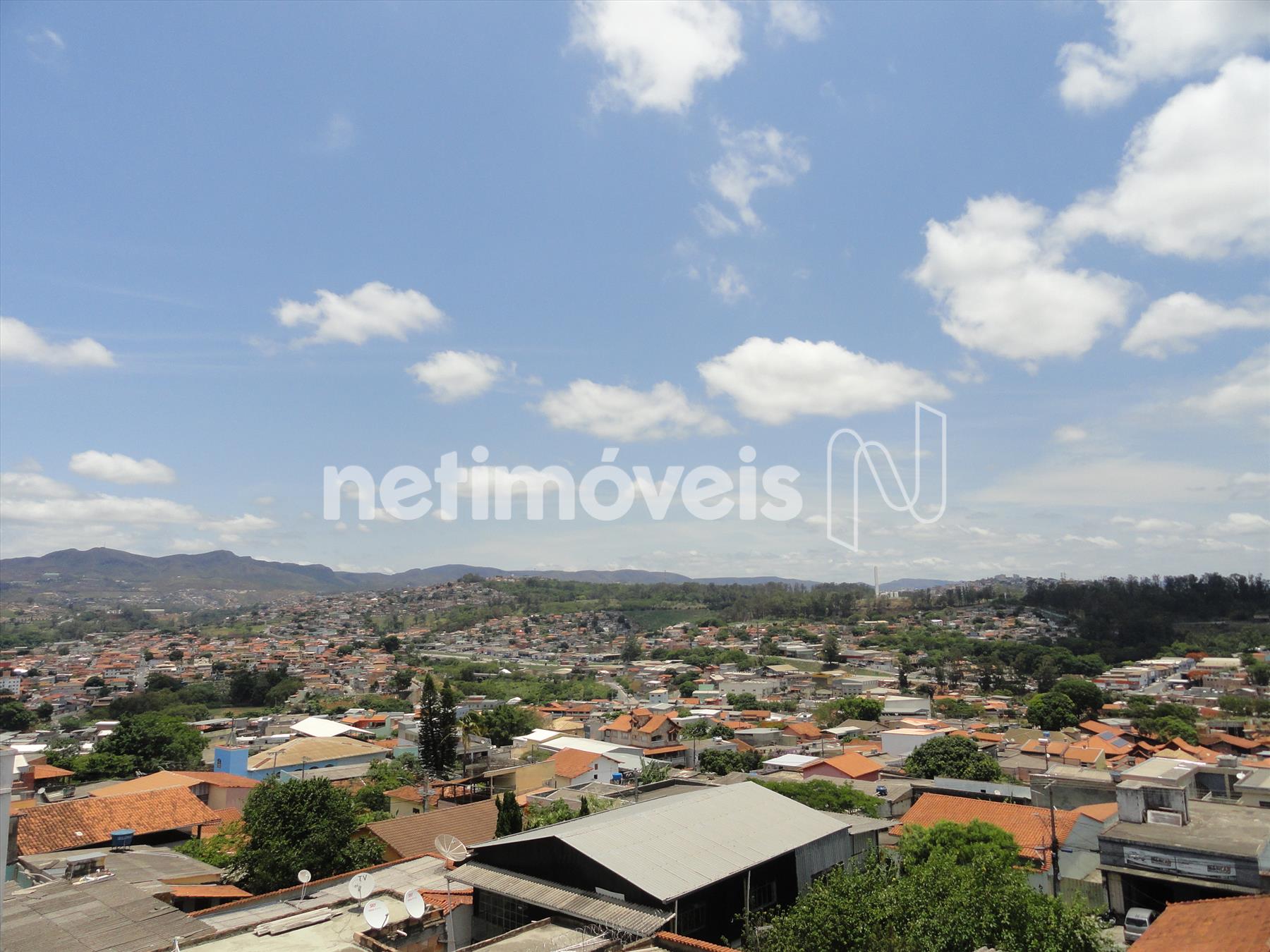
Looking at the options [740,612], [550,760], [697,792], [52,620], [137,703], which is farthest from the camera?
[52,620]

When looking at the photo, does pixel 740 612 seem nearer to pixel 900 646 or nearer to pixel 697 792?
pixel 900 646

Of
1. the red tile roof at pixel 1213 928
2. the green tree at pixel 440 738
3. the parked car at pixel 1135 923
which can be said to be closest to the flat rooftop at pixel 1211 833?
the parked car at pixel 1135 923

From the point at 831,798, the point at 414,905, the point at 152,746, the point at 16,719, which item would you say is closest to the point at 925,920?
the point at 414,905

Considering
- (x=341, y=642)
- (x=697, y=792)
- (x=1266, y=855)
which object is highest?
(x=697, y=792)

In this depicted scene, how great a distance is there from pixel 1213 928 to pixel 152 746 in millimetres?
37192

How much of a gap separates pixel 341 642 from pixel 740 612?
60257 millimetres

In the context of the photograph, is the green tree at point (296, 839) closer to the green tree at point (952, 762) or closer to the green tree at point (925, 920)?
the green tree at point (925, 920)

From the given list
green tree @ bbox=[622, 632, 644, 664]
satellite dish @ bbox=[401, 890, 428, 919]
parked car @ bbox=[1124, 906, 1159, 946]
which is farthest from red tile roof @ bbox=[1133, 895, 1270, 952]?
green tree @ bbox=[622, 632, 644, 664]

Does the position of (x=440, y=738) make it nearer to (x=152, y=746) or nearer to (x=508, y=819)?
(x=508, y=819)

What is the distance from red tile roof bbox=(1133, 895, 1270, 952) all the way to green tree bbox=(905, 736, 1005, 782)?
17.3 m

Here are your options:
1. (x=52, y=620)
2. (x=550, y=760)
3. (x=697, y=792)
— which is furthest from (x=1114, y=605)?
(x=52, y=620)

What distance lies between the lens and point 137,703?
57.9 meters

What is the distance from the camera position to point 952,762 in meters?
28.5

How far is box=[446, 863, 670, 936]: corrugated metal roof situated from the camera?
8406mm
